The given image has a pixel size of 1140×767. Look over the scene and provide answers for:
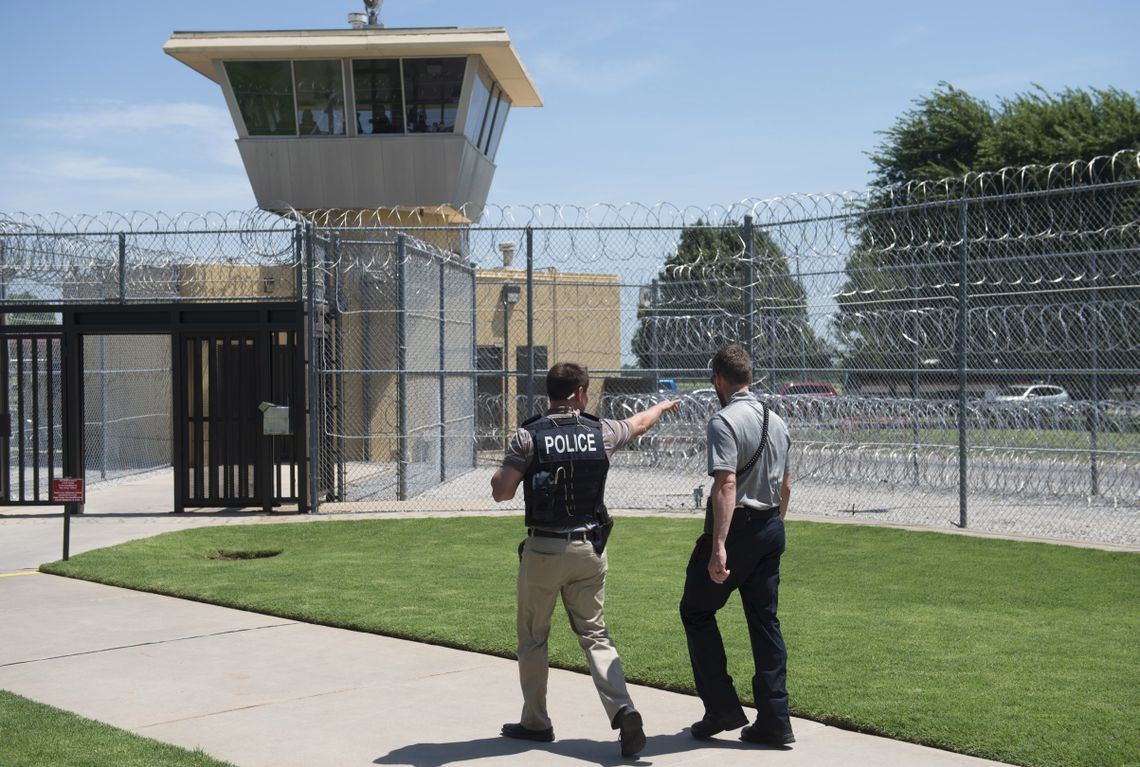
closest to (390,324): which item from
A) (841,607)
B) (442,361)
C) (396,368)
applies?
(396,368)

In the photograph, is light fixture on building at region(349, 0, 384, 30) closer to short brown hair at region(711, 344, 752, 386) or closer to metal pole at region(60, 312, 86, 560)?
metal pole at region(60, 312, 86, 560)

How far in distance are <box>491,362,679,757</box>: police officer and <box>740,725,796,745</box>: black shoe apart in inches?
20.7

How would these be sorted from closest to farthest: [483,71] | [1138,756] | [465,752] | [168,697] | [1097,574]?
[1138,756] → [465,752] → [168,697] → [1097,574] → [483,71]

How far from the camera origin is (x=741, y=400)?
18.4 ft

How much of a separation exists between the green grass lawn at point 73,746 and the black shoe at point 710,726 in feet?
6.61

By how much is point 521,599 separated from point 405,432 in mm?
9299

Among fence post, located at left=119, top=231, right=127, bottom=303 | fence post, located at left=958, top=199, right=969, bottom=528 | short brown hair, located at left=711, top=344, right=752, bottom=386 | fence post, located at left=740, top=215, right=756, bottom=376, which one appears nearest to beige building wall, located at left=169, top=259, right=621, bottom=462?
fence post, located at left=119, top=231, right=127, bottom=303

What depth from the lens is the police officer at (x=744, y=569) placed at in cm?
545

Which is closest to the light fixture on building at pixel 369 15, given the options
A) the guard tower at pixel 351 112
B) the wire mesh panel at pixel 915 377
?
the guard tower at pixel 351 112

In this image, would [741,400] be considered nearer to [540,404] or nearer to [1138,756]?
[1138,756]

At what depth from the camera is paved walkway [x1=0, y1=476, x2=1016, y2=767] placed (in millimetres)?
5406

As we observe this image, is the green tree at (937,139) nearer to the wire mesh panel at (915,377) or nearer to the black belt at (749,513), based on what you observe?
the wire mesh panel at (915,377)

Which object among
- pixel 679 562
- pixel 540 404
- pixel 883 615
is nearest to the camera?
pixel 883 615

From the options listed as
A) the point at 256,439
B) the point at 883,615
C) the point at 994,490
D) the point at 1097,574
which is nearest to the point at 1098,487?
the point at 994,490
